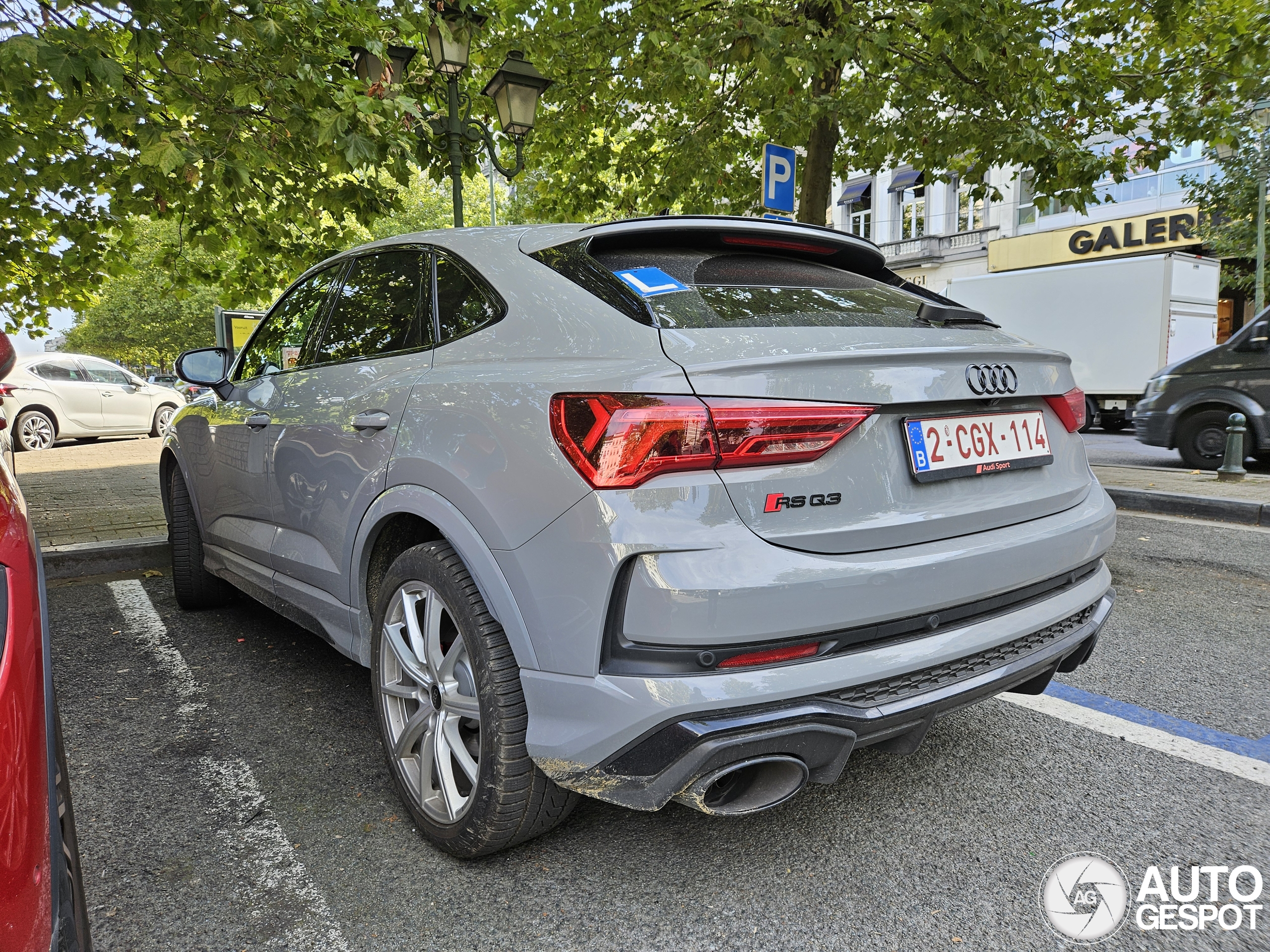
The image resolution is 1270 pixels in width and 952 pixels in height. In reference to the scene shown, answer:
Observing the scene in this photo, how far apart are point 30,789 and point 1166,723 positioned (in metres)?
3.19

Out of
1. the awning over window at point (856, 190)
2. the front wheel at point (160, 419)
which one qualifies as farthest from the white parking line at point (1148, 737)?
the awning over window at point (856, 190)

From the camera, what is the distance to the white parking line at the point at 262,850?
1.92m

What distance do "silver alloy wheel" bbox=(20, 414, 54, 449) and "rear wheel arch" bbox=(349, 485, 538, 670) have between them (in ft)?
53.8

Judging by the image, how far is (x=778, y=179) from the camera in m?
7.34

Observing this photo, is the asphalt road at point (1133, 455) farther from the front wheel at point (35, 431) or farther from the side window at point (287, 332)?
the front wheel at point (35, 431)

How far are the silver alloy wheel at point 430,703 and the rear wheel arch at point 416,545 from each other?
169 mm

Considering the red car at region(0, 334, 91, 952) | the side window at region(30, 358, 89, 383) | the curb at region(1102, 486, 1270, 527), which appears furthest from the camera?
the side window at region(30, 358, 89, 383)

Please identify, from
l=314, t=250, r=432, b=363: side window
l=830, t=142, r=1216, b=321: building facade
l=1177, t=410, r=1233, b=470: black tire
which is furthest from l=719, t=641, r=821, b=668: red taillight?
l=830, t=142, r=1216, b=321: building facade

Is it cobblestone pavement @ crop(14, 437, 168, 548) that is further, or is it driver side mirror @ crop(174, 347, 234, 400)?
A: cobblestone pavement @ crop(14, 437, 168, 548)

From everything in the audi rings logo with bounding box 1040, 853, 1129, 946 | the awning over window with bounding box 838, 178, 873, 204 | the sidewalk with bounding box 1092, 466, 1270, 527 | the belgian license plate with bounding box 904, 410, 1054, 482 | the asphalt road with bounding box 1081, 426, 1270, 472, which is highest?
the awning over window with bounding box 838, 178, 873, 204

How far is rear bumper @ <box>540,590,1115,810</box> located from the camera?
1691 millimetres

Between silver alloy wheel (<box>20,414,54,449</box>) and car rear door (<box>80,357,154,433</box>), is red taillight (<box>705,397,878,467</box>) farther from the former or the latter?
car rear door (<box>80,357,154,433</box>)

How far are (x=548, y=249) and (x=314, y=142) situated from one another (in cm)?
468

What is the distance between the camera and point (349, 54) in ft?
20.8
